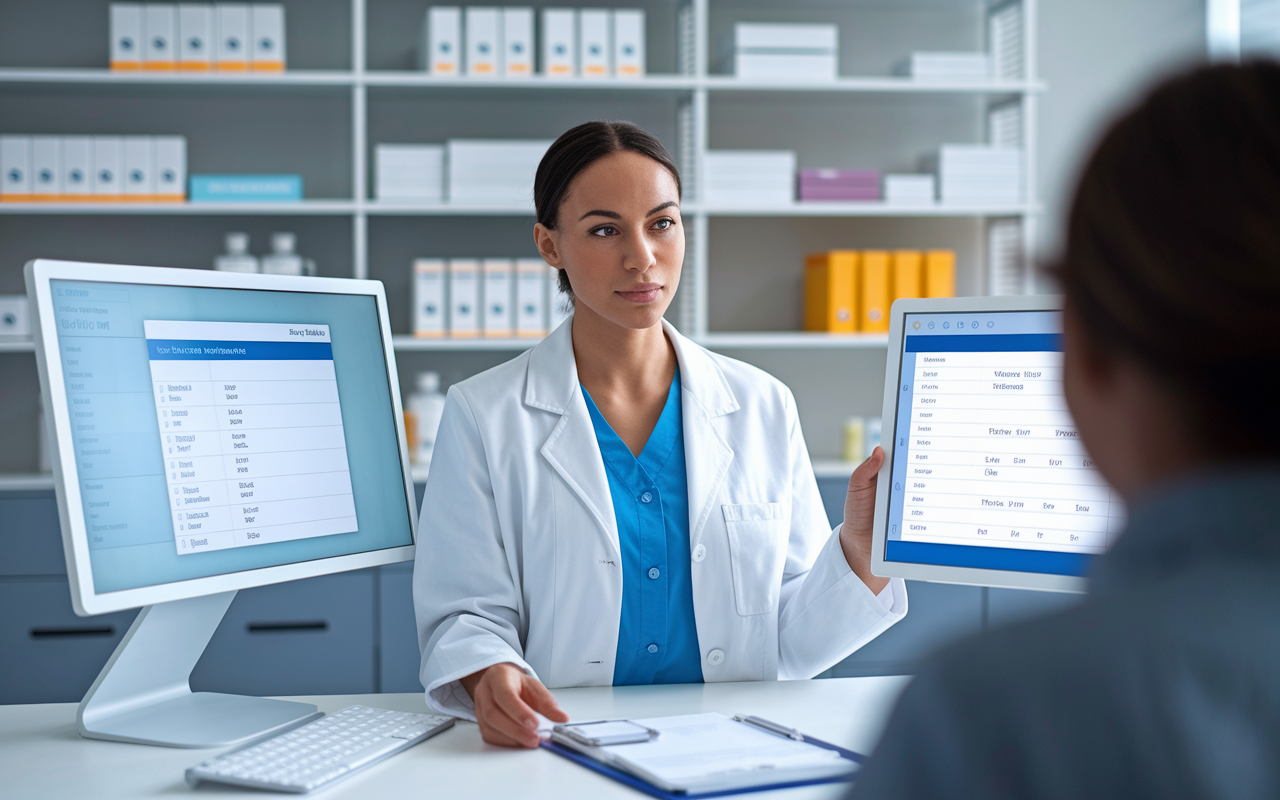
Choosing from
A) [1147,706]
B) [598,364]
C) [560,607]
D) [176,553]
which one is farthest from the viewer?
[598,364]

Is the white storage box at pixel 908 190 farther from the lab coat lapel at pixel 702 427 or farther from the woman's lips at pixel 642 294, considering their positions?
the woman's lips at pixel 642 294

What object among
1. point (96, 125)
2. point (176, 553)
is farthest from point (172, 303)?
point (96, 125)

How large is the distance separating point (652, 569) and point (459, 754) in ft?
A: 1.51

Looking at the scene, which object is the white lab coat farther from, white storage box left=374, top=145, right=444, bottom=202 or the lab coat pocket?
white storage box left=374, top=145, right=444, bottom=202

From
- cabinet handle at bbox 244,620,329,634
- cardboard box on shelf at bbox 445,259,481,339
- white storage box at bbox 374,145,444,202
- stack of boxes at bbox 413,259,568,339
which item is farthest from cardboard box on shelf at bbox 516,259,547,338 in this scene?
cabinet handle at bbox 244,620,329,634

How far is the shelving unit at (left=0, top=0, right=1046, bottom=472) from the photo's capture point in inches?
114

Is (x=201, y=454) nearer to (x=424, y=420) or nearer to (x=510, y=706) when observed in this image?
(x=510, y=706)

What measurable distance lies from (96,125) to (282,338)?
2.36m

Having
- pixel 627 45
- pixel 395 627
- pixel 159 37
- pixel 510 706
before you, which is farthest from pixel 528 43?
pixel 510 706

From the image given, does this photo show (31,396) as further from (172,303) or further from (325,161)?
(172,303)

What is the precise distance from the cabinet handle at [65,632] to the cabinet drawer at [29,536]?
0.47 feet

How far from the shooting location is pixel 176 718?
3.52ft

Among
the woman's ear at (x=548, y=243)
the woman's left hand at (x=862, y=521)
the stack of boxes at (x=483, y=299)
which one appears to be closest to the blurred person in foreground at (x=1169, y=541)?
the woman's left hand at (x=862, y=521)

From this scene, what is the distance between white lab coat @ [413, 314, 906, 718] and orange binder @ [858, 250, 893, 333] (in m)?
1.63
